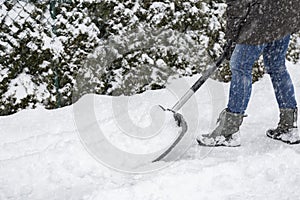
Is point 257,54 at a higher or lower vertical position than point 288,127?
higher

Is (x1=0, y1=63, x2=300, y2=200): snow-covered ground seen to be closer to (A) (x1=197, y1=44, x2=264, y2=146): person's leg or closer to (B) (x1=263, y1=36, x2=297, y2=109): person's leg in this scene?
(A) (x1=197, y1=44, x2=264, y2=146): person's leg

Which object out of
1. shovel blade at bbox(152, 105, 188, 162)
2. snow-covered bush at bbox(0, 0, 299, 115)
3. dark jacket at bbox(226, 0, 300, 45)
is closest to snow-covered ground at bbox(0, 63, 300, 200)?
shovel blade at bbox(152, 105, 188, 162)

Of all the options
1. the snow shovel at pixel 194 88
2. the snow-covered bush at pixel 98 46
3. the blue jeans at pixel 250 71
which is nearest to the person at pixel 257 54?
the blue jeans at pixel 250 71

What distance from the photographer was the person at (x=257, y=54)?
9.34ft

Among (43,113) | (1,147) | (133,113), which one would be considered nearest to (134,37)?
(133,113)

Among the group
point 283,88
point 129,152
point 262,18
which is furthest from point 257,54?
point 129,152

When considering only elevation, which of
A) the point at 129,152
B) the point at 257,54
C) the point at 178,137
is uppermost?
the point at 257,54

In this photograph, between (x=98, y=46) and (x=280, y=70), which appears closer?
(x=280, y=70)

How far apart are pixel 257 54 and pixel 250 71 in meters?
0.14

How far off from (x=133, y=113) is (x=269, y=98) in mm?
1419

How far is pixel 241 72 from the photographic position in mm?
3027

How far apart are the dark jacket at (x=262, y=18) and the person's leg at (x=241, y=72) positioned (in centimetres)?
8

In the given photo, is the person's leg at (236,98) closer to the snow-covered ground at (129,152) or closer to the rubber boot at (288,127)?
the snow-covered ground at (129,152)

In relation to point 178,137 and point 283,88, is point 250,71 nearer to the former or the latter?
point 283,88
